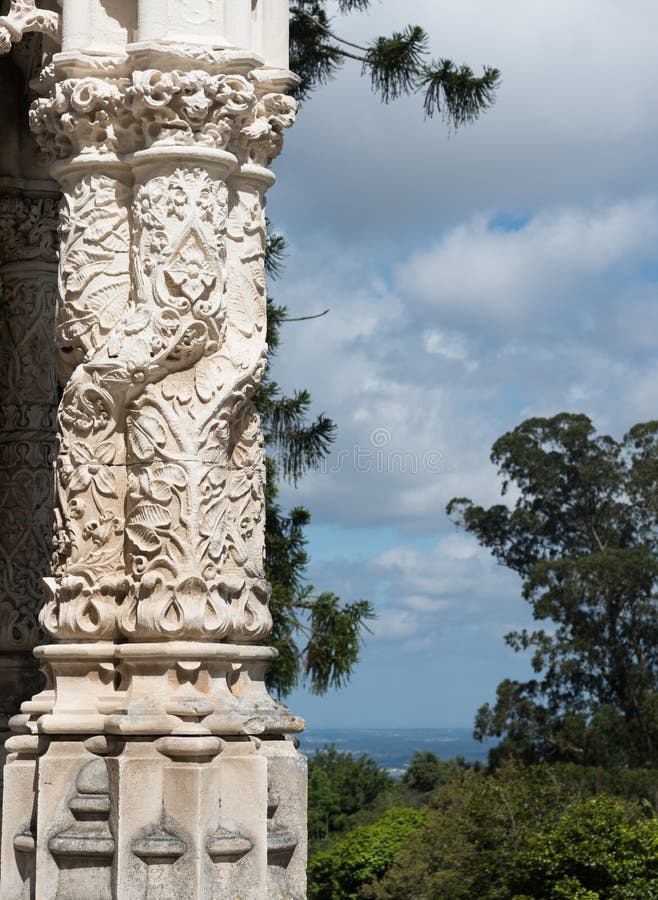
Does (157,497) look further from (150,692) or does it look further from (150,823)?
(150,823)

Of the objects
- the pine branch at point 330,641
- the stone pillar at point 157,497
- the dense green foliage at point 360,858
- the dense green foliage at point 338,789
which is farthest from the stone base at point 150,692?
the dense green foliage at point 338,789

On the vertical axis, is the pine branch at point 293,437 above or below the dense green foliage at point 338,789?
above

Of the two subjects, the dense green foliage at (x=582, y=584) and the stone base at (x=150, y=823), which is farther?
the dense green foliage at (x=582, y=584)

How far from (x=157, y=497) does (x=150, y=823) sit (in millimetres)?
1130

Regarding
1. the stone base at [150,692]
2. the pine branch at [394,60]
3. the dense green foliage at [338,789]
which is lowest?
the dense green foliage at [338,789]

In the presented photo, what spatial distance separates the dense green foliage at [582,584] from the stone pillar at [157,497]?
36.8 metres

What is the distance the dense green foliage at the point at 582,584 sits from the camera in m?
43.2

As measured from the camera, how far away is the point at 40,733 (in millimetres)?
5629

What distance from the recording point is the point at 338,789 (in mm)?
44500

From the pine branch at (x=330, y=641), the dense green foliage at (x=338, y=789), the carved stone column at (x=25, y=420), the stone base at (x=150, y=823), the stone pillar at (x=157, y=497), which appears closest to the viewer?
Result: the stone base at (x=150, y=823)

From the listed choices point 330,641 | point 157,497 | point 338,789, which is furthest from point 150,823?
point 338,789

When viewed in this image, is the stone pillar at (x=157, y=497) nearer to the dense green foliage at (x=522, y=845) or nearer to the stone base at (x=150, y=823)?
the stone base at (x=150, y=823)

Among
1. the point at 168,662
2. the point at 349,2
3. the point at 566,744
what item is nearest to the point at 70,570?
the point at 168,662

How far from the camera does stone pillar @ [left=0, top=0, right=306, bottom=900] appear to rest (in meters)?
5.35
